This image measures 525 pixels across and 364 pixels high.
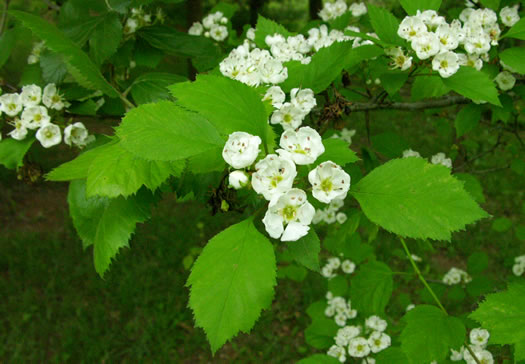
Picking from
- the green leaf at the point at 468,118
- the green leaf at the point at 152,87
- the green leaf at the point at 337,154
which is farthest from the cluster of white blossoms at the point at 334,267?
the green leaf at the point at 337,154

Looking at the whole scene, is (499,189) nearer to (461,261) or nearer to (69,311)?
(461,261)

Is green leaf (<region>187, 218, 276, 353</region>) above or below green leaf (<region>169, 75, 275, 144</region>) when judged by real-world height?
below

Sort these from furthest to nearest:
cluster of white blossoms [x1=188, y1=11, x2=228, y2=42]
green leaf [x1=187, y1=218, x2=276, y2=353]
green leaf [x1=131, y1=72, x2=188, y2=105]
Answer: cluster of white blossoms [x1=188, y1=11, x2=228, y2=42] → green leaf [x1=131, y1=72, x2=188, y2=105] → green leaf [x1=187, y1=218, x2=276, y2=353]

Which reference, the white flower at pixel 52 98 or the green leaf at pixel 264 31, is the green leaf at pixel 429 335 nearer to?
the green leaf at pixel 264 31

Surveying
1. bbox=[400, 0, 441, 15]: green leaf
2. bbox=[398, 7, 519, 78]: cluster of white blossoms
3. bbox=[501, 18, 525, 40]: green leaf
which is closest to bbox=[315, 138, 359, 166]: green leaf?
bbox=[398, 7, 519, 78]: cluster of white blossoms

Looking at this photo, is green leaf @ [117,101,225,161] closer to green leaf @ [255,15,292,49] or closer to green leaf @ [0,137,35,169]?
green leaf @ [0,137,35,169]

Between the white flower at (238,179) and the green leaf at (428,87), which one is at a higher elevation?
the white flower at (238,179)
